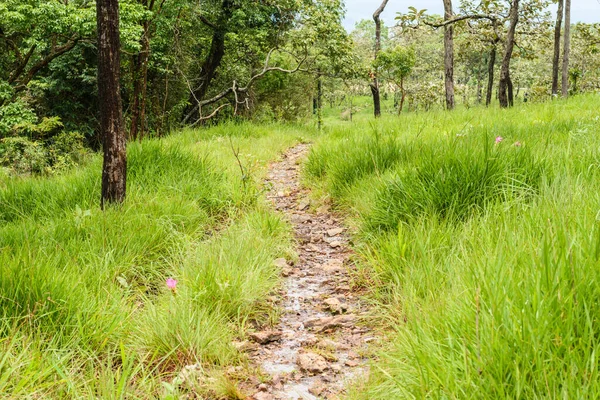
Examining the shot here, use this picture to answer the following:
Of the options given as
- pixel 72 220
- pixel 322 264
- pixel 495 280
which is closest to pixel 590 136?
pixel 322 264

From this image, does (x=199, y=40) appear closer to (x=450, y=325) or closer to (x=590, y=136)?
(x=590, y=136)

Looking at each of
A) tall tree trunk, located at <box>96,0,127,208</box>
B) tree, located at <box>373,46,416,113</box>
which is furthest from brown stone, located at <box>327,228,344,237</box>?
tree, located at <box>373,46,416,113</box>

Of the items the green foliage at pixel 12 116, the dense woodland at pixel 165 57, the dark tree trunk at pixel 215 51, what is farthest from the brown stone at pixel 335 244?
the dark tree trunk at pixel 215 51

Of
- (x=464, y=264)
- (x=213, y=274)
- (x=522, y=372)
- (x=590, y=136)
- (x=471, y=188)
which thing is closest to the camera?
(x=522, y=372)

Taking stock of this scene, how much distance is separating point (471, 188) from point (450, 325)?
195 centimetres

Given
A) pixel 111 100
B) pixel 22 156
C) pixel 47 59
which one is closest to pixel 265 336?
pixel 111 100

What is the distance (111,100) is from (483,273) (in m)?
3.80

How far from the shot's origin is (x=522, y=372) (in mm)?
1386

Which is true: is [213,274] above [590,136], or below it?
below

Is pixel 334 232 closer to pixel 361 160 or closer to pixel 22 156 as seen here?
pixel 361 160

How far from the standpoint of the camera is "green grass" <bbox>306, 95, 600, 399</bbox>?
55.4 inches

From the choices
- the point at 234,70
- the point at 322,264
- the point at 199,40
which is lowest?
the point at 322,264

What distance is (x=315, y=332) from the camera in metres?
2.82

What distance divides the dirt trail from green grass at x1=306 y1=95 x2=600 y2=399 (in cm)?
21
